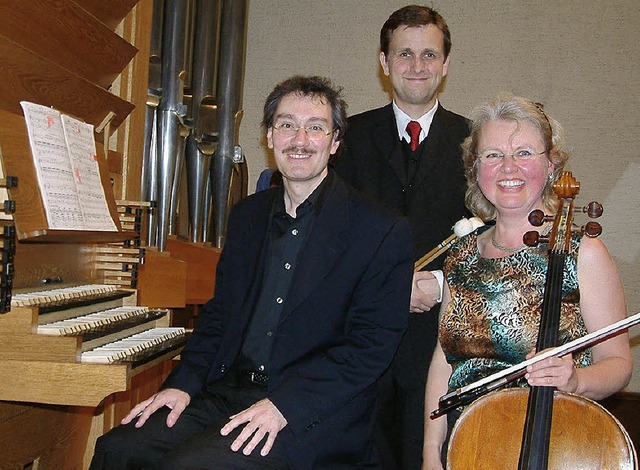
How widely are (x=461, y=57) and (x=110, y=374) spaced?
3886 mm

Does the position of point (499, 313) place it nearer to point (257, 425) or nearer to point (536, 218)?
point (536, 218)

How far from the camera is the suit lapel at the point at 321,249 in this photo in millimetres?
2207

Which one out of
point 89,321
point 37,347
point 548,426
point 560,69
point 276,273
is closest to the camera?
point 548,426

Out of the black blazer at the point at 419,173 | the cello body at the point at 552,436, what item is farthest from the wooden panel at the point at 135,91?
the cello body at the point at 552,436

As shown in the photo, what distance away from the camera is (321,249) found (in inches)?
88.4

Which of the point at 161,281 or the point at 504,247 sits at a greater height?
the point at 504,247

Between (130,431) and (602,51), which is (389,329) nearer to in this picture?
(130,431)

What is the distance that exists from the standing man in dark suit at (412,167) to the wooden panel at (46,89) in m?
0.94

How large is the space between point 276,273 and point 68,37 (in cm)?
120

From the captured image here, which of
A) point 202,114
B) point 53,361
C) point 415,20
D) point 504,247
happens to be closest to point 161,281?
point 202,114

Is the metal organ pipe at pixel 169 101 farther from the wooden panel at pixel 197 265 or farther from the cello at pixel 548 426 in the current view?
the cello at pixel 548 426

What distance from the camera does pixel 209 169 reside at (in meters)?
4.85

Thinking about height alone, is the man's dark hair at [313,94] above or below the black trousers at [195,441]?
above

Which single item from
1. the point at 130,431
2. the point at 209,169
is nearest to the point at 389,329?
the point at 130,431
